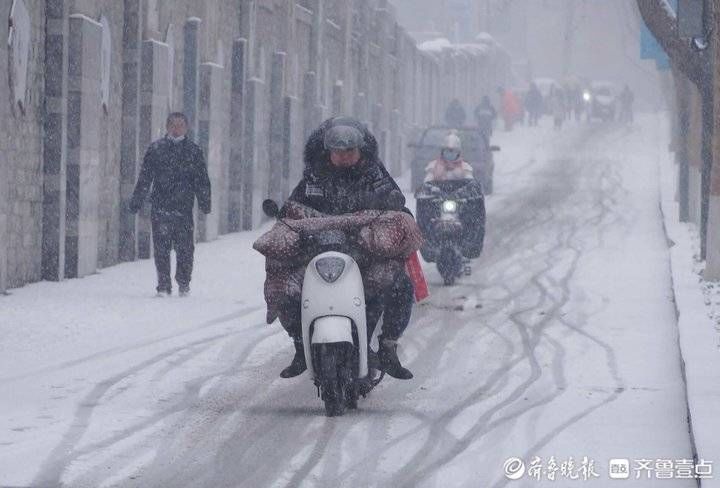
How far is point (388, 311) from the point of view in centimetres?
979

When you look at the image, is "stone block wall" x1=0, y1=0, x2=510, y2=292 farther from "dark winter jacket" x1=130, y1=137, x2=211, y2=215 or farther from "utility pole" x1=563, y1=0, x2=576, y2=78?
"utility pole" x1=563, y1=0, x2=576, y2=78

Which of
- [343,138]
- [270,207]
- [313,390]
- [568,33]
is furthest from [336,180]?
[568,33]

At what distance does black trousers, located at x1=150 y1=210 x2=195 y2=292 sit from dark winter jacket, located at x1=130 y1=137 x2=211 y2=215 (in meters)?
0.07

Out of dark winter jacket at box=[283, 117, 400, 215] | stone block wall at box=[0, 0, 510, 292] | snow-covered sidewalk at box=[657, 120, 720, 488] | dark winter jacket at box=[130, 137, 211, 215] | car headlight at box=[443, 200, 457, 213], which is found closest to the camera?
snow-covered sidewalk at box=[657, 120, 720, 488]

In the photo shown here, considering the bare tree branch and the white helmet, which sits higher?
the bare tree branch

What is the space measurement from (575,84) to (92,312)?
65.5 metres

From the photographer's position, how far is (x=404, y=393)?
10477 millimetres

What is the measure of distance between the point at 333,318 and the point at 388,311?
24.1 inches

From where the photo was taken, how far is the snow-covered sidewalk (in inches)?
328

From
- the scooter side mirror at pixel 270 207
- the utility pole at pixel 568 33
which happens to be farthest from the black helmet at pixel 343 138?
the utility pole at pixel 568 33

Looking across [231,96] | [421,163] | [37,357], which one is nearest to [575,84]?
[421,163]

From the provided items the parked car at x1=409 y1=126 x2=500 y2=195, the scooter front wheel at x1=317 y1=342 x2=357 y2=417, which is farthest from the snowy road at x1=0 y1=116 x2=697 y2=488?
the parked car at x1=409 y1=126 x2=500 y2=195

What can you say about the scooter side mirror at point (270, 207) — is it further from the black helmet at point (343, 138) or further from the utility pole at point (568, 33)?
the utility pole at point (568, 33)

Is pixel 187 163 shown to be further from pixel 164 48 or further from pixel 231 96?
pixel 231 96
